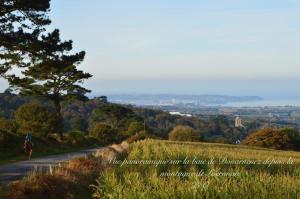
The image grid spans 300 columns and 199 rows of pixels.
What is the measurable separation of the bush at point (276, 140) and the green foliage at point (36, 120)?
33296 millimetres

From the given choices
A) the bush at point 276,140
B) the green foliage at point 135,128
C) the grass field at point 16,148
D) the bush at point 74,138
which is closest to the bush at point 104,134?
the green foliage at point 135,128

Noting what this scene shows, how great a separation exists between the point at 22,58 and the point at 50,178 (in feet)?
Answer: 68.4

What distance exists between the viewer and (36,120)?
5847 cm

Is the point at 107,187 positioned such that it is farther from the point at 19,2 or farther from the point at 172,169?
the point at 19,2

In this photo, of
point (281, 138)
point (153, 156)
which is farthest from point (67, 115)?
point (153, 156)

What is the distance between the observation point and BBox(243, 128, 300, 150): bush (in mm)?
78500

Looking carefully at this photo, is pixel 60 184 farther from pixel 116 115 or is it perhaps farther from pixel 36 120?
pixel 116 115

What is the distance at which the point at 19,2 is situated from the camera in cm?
3284

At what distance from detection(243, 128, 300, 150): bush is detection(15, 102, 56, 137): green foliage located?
33.3m

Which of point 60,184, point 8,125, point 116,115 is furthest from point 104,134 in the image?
point 60,184

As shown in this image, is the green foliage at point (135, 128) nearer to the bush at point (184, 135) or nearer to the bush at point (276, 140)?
the bush at point (184, 135)

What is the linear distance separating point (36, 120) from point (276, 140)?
37.6 meters

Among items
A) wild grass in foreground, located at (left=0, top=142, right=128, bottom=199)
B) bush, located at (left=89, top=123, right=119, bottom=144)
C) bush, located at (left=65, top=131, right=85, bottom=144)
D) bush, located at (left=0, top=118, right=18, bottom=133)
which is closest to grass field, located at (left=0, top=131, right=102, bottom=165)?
bush, located at (left=0, top=118, right=18, bottom=133)

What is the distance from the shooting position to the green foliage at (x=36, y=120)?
5747 cm
